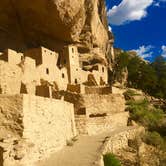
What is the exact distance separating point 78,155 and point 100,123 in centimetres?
727

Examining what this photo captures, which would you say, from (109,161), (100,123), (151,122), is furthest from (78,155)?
(151,122)

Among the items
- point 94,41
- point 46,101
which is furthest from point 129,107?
point 46,101

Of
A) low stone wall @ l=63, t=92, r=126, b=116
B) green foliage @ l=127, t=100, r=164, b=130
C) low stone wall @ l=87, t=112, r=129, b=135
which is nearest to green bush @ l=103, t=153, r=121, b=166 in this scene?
low stone wall @ l=87, t=112, r=129, b=135

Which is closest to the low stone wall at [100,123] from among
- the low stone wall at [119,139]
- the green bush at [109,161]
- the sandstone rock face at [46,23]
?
the low stone wall at [119,139]

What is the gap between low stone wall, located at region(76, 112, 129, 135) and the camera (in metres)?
17.1

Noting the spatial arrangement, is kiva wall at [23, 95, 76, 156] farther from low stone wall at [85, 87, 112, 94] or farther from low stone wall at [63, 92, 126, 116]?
low stone wall at [85, 87, 112, 94]

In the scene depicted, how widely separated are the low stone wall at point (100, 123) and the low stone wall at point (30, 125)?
4.05m

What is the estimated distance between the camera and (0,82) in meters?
18.1

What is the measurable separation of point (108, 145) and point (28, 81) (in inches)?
357

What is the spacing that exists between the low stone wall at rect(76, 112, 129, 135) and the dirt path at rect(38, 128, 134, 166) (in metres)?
1.79

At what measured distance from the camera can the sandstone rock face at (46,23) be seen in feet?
88.2

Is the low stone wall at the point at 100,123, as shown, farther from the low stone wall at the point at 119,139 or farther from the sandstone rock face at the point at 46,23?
the sandstone rock face at the point at 46,23

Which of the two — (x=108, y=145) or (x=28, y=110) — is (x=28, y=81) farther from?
(x=28, y=110)

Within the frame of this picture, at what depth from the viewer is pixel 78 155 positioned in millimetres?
11961
